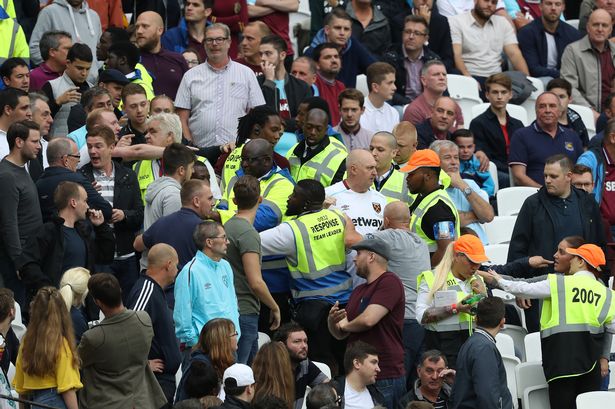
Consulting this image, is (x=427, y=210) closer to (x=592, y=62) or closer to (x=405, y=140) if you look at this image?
(x=405, y=140)

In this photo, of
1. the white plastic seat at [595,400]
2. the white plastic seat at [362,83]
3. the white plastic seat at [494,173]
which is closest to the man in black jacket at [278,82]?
the white plastic seat at [362,83]

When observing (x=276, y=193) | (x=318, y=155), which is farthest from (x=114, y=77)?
(x=276, y=193)

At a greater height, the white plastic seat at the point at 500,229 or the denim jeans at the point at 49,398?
the denim jeans at the point at 49,398

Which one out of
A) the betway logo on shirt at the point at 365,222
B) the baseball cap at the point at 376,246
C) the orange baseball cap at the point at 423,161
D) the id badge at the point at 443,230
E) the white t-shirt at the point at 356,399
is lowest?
the white t-shirt at the point at 356,399

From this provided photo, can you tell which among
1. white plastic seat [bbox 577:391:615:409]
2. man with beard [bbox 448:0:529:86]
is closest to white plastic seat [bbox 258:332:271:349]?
white plastic seat [bbox 577:391:615:409]

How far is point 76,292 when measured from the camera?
34.6 feet

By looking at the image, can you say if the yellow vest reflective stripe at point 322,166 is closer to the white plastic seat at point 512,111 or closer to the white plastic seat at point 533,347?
the white plastic seat at point 533,347

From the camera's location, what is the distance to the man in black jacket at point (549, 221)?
1283cm

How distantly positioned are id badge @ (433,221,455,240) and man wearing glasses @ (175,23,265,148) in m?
2.78

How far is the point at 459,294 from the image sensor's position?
1123 cm

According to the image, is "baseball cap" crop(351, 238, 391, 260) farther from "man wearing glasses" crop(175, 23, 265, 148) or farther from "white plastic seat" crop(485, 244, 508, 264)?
"man wearing glasses" crop(175, 23, 265, 148)

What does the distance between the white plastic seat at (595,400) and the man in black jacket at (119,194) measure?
11.5ft

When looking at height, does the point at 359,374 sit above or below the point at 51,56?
below

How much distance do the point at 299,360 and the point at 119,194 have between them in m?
2.23
